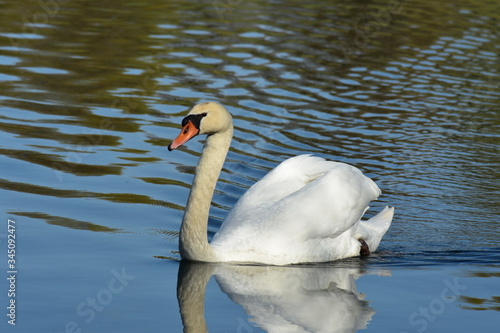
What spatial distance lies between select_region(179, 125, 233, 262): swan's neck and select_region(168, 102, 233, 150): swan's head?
6.0 inches

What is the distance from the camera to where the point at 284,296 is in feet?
24.5

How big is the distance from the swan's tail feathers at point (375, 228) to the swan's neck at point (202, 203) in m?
1.66

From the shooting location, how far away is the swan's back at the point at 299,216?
8164 mm

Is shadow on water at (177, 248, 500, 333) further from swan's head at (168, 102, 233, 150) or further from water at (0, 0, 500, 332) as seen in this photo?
swan's head at (168, 102, 233, 150)

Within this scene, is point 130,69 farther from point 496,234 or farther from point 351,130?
point 496,234

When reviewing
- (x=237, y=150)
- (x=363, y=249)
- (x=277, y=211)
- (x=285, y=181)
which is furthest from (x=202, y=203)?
(x=237, y=150)

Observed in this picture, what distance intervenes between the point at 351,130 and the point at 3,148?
16.0ft

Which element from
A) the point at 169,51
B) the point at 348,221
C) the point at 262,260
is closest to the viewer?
the point at 262,260

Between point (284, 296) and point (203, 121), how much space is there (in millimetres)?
1503

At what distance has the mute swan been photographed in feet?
26.2

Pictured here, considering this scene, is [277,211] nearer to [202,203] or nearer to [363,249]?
[202,203]

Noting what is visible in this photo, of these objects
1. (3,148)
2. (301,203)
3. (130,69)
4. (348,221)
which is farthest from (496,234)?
(130,69)

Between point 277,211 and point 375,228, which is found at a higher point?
point 277,211

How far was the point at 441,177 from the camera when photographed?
11609 mm
